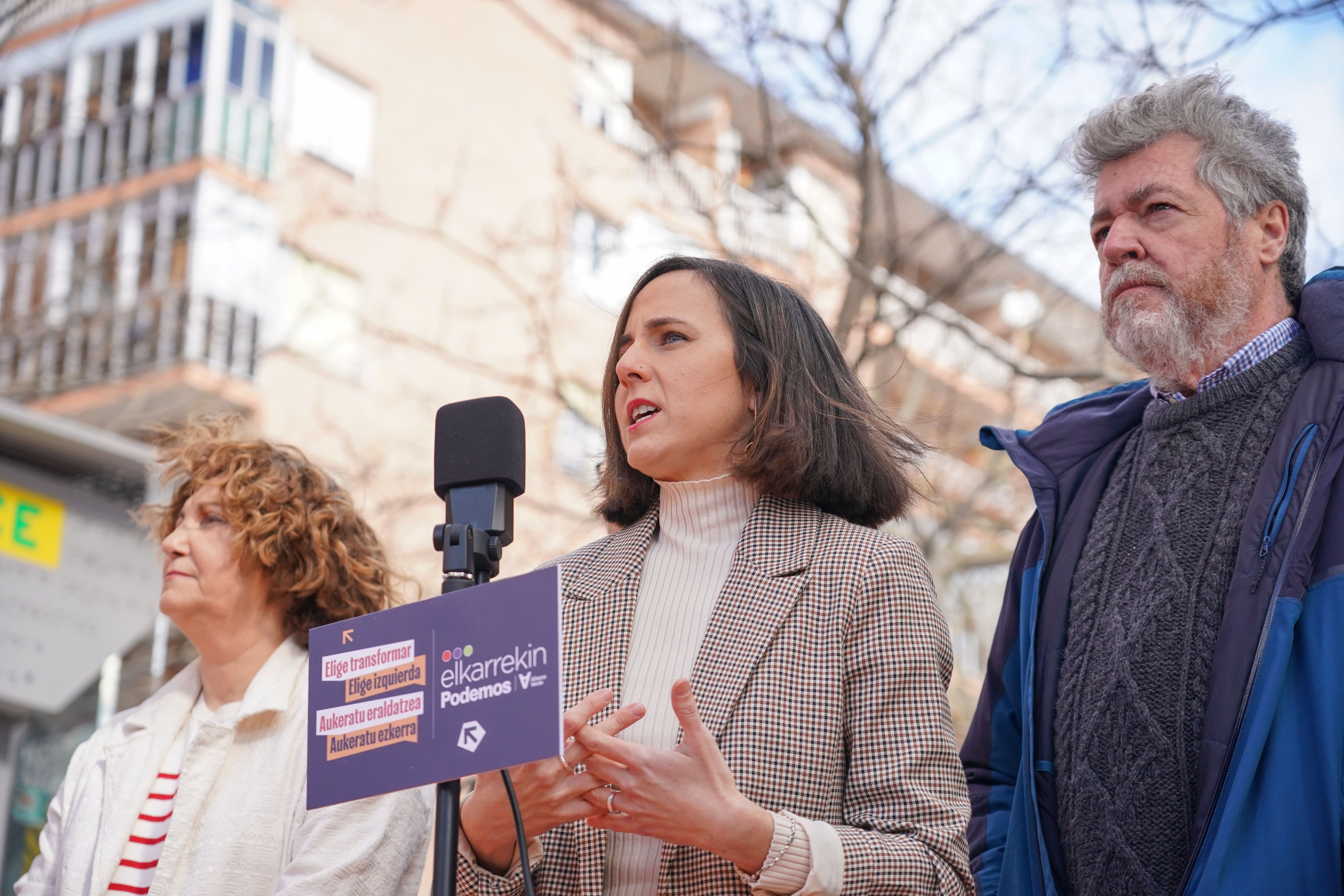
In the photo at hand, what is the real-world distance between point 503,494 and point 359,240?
16.6 m

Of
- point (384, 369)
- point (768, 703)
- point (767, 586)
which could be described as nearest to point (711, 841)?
point (768, 703)

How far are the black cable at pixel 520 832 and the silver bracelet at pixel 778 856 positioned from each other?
39 cm

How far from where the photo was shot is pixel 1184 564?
318 centimetres

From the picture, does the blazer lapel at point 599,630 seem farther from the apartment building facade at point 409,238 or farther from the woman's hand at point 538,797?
the apartment building facade at point 409,238

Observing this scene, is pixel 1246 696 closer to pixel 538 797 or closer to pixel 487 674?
pixel 538 797

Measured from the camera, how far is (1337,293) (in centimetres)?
328

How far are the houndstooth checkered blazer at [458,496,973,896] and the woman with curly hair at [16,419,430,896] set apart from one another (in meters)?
0.93

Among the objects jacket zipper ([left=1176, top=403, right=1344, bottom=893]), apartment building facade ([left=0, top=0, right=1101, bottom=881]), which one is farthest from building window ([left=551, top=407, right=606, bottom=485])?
jacket zipper ([left=1176, top=403, right=1344, bottom=893])

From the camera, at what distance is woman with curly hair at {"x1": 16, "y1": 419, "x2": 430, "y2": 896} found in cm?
366

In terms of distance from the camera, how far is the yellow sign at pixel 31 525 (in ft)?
20.4

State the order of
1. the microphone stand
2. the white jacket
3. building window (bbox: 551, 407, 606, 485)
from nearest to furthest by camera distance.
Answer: the microphone stand, the white jacket, building window (bbox: 551, 407, 606, 485)

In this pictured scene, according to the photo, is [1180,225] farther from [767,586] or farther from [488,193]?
[488,193]

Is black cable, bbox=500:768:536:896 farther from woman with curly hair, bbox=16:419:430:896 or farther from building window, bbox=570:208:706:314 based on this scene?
building window, bbox=570:208:706:314

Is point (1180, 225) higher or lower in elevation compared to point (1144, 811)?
higher
